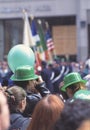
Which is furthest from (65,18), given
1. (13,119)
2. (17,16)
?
(13,119)

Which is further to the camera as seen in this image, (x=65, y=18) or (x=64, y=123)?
(x=65, y=18)

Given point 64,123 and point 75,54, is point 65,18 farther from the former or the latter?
point 64,123

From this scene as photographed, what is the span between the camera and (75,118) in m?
2.39

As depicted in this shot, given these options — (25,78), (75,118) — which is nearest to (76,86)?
(25,78)

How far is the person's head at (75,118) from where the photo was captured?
2.37 metres

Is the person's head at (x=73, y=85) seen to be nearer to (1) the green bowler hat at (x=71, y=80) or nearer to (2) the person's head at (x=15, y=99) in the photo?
(1) the green bowler hat at (x=71, y=80)

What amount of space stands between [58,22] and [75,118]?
32.5m

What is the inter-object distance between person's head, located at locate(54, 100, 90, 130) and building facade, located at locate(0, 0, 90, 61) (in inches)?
1140

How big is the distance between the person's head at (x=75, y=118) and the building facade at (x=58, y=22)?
28954mm

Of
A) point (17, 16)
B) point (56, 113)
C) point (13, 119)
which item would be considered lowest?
point (17, 16)

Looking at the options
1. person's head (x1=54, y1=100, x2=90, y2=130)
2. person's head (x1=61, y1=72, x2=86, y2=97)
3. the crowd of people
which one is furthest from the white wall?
person's head (x1=54, y1=100, x2=90, y2=130)

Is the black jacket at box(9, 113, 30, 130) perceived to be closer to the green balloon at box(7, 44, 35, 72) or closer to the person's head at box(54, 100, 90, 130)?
the person's head at box(54, 100, 90, 130)

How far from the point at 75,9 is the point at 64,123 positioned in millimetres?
30844

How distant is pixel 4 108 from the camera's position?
274 cm
